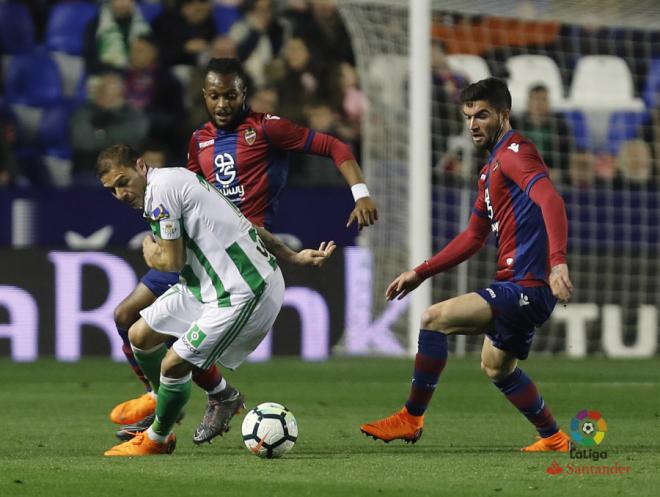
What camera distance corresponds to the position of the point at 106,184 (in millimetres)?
6398

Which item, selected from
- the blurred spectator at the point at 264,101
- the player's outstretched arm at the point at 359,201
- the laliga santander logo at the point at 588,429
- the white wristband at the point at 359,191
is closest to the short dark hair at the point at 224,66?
the player's outstretched arm at the point at 359,201

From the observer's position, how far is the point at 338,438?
7531 millimetres

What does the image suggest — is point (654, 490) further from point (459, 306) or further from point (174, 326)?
point (174, 326)

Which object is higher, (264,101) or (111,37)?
(111,37)

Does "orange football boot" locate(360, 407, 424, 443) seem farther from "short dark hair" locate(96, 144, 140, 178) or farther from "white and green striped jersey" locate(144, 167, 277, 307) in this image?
"short dark hair" locate(96, 144, 140, 178)

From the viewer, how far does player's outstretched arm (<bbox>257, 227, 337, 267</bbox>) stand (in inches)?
265

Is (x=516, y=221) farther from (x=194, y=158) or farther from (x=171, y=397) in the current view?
(x=194, y=158)

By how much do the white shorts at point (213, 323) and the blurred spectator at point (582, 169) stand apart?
782 cm

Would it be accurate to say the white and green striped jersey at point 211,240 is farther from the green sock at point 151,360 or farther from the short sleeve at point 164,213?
the green sock at point 151,360

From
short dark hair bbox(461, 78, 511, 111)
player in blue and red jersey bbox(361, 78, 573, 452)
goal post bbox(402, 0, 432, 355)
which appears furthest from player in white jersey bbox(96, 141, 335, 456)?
goal post bbox(402, 0, 432, 355)

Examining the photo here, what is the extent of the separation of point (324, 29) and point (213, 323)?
9596 millimetres

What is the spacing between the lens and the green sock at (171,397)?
21.3ft

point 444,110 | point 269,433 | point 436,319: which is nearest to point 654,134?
point 444,110

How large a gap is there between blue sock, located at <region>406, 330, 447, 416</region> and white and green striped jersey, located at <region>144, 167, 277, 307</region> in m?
0.87
